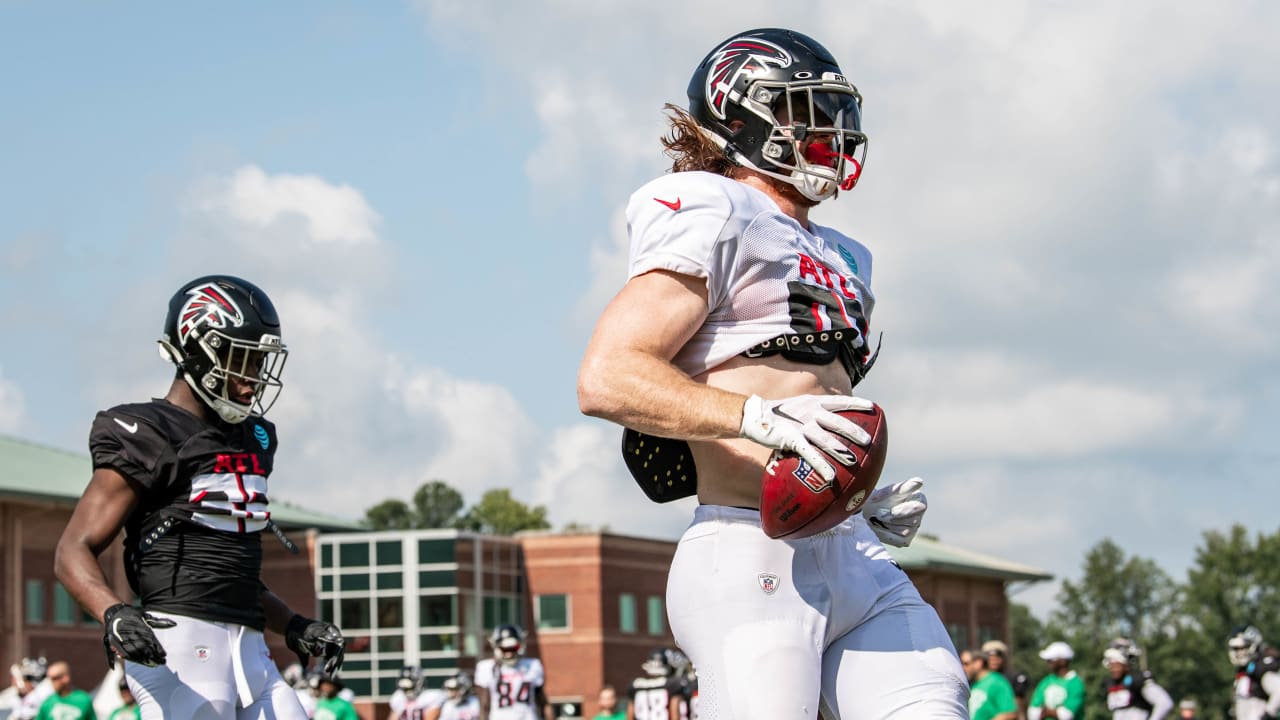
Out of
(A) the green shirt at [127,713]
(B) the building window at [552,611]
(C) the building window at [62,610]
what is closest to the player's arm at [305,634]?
(A) the green shirt at [127,713]

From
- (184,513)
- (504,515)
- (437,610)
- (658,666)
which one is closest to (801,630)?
(184,513)

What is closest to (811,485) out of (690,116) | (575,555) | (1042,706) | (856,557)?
(856,557)

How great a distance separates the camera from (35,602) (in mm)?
41812

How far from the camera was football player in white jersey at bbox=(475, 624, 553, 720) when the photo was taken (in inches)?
816

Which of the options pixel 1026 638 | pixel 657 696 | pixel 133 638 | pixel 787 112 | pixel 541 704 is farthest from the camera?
pixel 1026 638

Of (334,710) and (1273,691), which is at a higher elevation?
(334,710)

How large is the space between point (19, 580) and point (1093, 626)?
9010 centimetres

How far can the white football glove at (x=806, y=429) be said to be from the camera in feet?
11.7

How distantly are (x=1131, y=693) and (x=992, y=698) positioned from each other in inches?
91.1

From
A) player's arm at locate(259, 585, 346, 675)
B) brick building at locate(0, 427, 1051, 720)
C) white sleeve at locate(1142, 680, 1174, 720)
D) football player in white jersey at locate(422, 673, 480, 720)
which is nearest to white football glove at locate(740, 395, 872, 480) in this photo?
player's arm at locate(259, 585, 346, 675)

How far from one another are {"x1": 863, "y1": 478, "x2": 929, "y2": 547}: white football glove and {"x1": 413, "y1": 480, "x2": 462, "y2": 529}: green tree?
10641 cm

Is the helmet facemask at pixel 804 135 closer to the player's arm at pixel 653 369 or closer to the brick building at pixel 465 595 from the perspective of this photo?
the player's arm at pixel 653 369

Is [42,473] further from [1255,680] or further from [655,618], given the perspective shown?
[1255,680]

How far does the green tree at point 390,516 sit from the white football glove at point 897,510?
10511 centimetres
